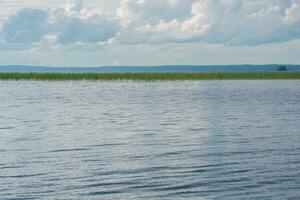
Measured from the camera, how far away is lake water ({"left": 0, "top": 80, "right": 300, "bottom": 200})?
57.1 feet

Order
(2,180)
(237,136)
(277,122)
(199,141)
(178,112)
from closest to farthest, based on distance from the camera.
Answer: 1. (2,180)
2. (199,141)
3. (237,136)
4. (277,122)
5. (178,112)

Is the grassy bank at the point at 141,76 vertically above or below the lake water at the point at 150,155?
below

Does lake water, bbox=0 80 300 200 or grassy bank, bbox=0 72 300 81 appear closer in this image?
lake water, bbox=0 80 300 200

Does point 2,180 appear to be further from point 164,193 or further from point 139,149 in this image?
point 139,149

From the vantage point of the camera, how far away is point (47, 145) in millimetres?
25734

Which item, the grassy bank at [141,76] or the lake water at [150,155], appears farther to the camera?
the grassy bank at [141,76]

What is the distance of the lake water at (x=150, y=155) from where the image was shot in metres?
17.4

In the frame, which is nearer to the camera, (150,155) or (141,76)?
(150,155)

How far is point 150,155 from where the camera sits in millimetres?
23188

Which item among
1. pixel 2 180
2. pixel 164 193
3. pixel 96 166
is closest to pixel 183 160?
pixel 96 166

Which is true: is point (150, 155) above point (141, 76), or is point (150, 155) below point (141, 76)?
above

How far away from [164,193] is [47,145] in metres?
9.92

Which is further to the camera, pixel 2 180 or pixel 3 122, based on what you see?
pixel 3 122

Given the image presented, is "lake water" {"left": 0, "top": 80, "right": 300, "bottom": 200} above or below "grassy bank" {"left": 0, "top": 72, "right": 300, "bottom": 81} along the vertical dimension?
above
